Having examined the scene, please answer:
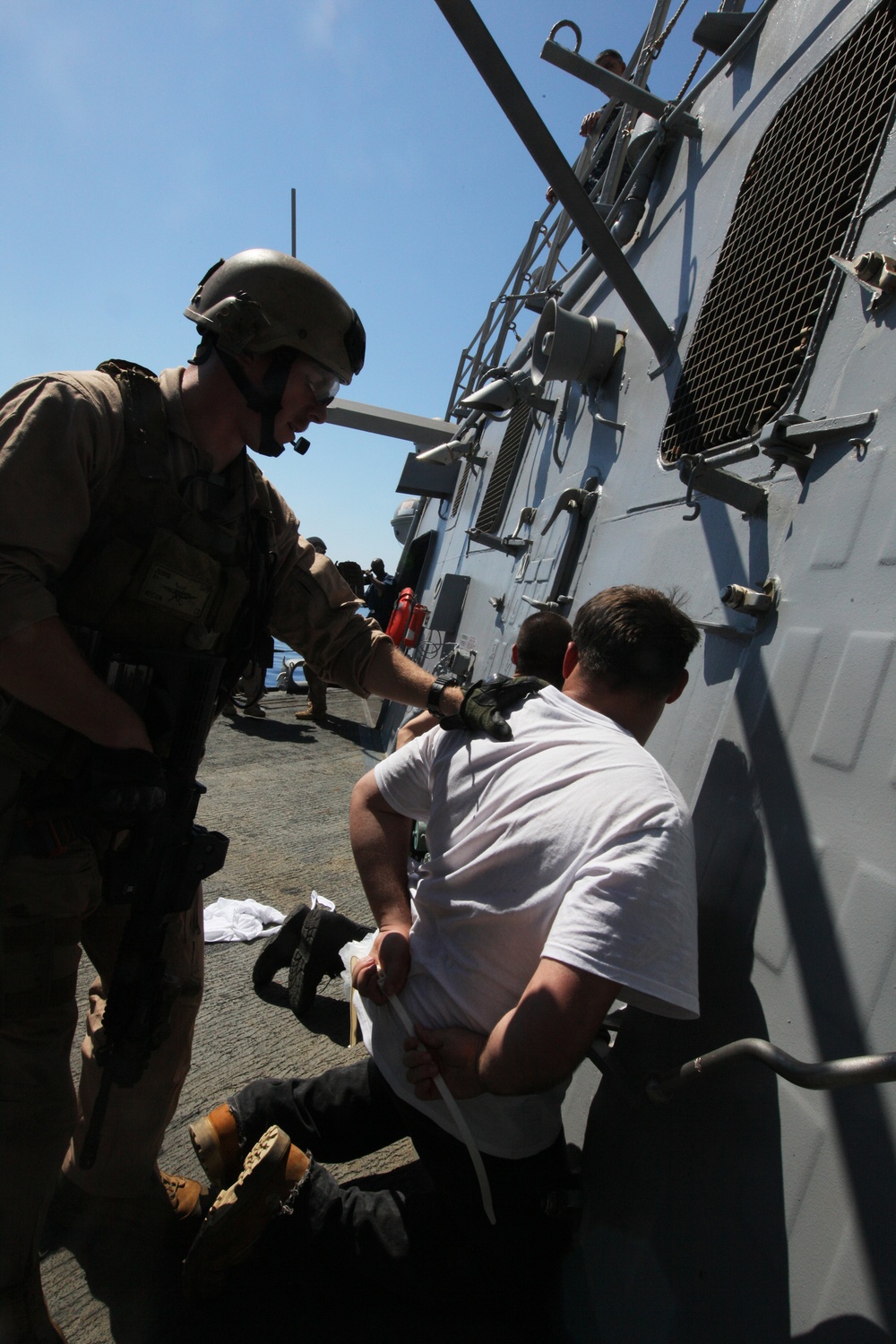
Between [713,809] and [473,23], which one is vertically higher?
[473,23]

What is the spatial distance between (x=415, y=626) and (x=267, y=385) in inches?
171

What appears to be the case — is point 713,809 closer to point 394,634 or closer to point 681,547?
point 681,547

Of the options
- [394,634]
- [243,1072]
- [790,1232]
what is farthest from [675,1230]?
[394,634]

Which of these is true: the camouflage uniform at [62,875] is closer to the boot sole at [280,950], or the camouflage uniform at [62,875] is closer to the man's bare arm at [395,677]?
the man's bare arm at [395,677]

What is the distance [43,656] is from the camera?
1.27 meters

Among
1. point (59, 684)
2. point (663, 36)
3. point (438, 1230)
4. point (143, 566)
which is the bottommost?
point (438, 1230)

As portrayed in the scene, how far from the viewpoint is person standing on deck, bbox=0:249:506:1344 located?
1294mm

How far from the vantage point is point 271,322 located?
5.36ft

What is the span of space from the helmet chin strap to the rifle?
1.66 ft

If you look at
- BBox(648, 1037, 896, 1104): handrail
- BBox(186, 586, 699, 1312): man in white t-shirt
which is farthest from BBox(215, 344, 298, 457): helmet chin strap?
BBox(648, 1037, 896, 1104): handrail

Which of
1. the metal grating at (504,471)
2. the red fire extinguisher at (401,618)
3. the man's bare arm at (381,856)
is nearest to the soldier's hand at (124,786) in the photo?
the man's bare arm at (381,856)

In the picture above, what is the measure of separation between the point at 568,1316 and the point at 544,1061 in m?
0.65

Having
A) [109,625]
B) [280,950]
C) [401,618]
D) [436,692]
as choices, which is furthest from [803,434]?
[401,618]

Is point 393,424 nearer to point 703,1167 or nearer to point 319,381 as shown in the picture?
point 319,381
